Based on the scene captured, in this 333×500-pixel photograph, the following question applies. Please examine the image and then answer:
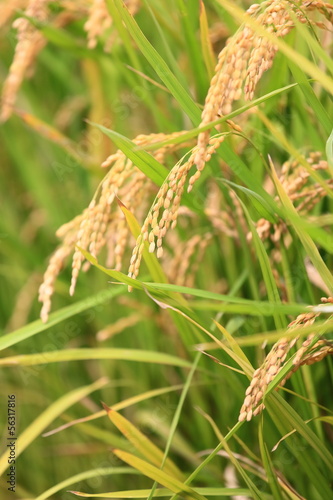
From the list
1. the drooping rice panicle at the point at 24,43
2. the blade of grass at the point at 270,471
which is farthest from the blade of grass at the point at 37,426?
the drooping rice panicle at the point at 24,43

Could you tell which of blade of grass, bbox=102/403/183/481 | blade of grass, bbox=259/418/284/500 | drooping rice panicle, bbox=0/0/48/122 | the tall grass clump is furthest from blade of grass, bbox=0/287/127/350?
drooping rice panicle, bbox=0/0/48/122

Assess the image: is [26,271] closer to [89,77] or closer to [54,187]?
[54,187]

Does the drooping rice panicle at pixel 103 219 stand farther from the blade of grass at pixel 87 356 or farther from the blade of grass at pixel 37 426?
the blade of grass at pixel 37 426

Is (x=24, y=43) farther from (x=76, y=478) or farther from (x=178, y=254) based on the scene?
(x=76, y=478)

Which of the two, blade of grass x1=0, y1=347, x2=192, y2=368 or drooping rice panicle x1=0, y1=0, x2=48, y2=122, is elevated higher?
drooping rice panicle x1=0, y1=0, x2=48, y2=122

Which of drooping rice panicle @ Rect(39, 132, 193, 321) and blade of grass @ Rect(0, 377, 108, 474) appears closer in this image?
drooping rice panicle @ Rect(39, 132, 193, 321)

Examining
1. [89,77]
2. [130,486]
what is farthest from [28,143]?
[130,486]

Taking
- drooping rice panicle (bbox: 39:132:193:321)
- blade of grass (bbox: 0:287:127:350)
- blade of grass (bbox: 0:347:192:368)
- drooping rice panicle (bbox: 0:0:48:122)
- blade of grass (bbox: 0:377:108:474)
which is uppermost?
drooping rice panicle (bbox: 0:0:48:122)

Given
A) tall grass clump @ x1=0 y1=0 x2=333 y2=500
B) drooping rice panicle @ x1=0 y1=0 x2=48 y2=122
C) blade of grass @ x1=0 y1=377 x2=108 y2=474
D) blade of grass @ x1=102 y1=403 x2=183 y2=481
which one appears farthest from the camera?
drooping rice panicle @ x1=0 y1=0 x2=48 y2=122

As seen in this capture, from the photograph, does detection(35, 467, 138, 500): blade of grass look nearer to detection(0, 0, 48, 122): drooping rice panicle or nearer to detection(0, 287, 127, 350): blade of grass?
detection(0, 287, 127, 350): blade of grass
